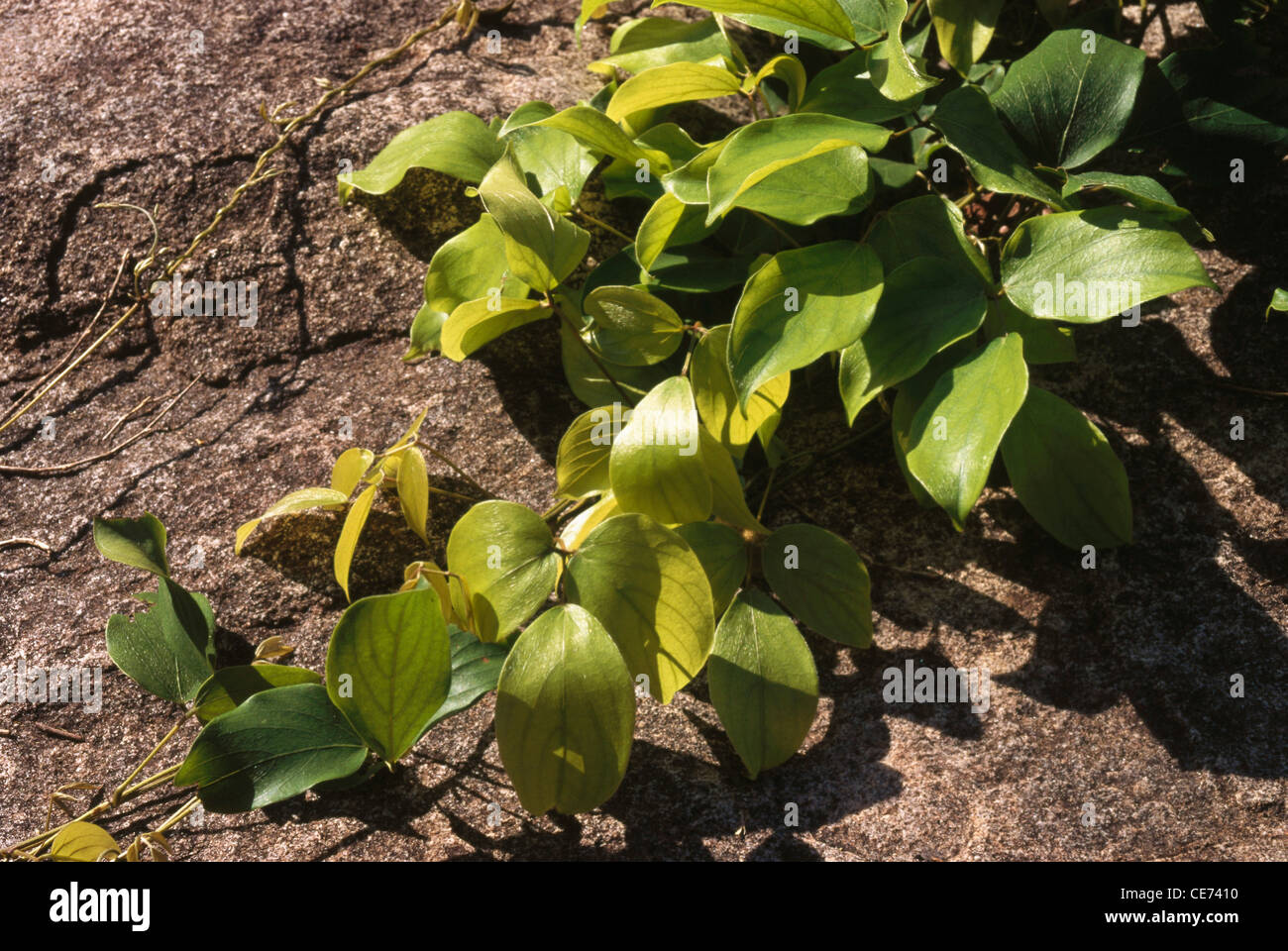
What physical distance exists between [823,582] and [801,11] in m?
0.46

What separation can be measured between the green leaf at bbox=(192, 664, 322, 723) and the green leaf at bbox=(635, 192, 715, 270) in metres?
Result: 0.45

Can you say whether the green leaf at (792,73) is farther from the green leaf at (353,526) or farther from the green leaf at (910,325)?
the green leaf at (353,526)

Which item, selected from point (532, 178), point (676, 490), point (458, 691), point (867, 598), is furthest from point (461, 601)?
point (532, 178)

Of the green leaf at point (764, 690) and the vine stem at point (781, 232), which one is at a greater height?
the vine stem at point (781, 232)

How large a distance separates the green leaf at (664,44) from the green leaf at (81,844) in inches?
34.0

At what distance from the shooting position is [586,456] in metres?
0.79

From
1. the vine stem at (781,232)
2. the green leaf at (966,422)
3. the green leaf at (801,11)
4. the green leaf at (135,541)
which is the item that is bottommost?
the green leaf at (135,541)

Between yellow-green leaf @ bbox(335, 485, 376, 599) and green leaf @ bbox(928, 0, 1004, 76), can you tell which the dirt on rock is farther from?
green leaf @ bbox(928, 0, 1004, 76)

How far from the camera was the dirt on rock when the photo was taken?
0.74 meters

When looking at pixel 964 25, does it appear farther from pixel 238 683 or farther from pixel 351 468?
pixel 238 683

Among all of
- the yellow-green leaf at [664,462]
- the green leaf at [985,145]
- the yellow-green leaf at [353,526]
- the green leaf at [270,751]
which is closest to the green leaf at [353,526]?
the yellow-green leaf at [353,526]

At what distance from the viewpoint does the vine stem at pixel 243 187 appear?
39.6 inches

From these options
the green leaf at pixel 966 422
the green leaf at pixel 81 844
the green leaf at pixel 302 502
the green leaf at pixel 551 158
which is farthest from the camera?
the green leaf at pixel 551 158

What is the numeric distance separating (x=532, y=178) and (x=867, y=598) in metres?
0.52
